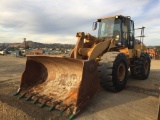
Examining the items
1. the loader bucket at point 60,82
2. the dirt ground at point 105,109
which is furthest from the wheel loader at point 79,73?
the dirt ground at point 105,109

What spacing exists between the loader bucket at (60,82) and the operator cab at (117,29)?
8.52 feet

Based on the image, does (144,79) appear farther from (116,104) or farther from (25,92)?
(25,92)

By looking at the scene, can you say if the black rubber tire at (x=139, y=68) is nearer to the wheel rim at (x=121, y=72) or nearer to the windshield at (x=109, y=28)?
the windshield at (x=109, y=28)

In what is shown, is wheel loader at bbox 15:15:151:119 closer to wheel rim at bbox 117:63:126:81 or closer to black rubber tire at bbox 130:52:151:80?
wheel rim at bbox 117:63:126:81

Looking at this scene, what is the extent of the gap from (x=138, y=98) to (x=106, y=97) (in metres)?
0.92

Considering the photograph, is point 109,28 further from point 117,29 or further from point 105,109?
point 105,109

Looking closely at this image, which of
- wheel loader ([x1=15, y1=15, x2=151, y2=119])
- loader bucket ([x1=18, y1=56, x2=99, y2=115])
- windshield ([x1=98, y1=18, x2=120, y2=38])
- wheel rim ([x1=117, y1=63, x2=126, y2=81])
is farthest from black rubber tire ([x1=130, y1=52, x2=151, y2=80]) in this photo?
loader bucket ([x1=18, y1=56, x2=99, y2=115])

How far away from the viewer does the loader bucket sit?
5.07 m

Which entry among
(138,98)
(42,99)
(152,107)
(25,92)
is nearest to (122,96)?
(138,98)

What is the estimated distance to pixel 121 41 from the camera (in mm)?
7938

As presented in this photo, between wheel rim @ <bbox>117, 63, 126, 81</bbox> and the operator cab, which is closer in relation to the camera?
wheel rim @ <bbox>117, 63, 126, 81</bbox>

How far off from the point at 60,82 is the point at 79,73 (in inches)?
27.8

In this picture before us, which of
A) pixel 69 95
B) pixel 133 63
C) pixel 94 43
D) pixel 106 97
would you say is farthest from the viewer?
pixel 133 63

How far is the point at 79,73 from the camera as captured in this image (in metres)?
5.81
